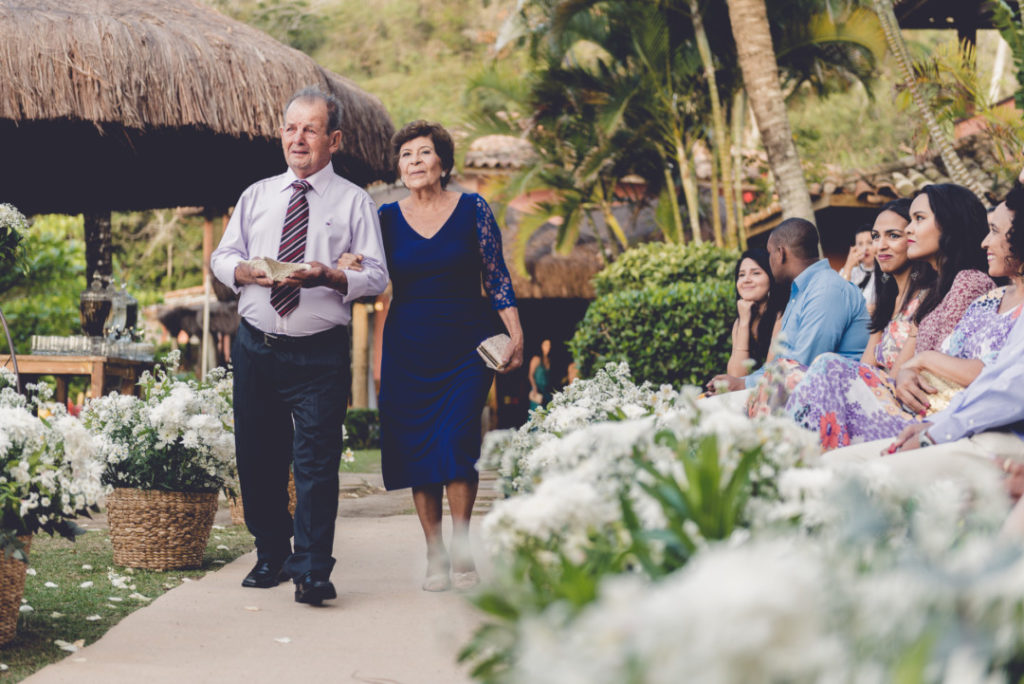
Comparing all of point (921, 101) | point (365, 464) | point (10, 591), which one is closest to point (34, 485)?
point (10, 591)

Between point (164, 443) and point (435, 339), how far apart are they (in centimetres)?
138

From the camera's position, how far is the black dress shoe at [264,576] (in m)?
4.40

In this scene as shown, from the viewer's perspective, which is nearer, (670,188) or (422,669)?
(422,669)

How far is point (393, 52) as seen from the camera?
33656 mm

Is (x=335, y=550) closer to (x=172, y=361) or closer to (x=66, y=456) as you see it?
(x=172, y=361)

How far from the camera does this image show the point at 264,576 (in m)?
4.42

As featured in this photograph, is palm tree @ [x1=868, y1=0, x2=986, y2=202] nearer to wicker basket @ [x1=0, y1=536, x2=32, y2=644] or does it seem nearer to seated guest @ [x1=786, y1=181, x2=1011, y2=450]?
seated guest @ [x1=786, y1=181, x2=1011, y2=450]

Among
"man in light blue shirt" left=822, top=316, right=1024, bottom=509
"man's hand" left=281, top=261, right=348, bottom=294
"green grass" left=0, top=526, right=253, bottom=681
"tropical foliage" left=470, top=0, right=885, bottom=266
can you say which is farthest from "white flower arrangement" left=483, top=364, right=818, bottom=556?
"tropical foliage" left=470, top=0, right=885, bottom=266

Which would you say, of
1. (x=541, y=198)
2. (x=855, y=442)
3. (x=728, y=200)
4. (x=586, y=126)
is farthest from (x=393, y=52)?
(x=855, y=442)

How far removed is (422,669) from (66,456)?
51.2 inches

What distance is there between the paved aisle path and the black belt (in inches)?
40.7

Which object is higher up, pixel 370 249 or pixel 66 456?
pixel 370 249

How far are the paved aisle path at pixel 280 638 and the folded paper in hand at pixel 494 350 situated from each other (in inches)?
39.6

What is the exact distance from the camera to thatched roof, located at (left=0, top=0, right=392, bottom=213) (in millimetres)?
6848
